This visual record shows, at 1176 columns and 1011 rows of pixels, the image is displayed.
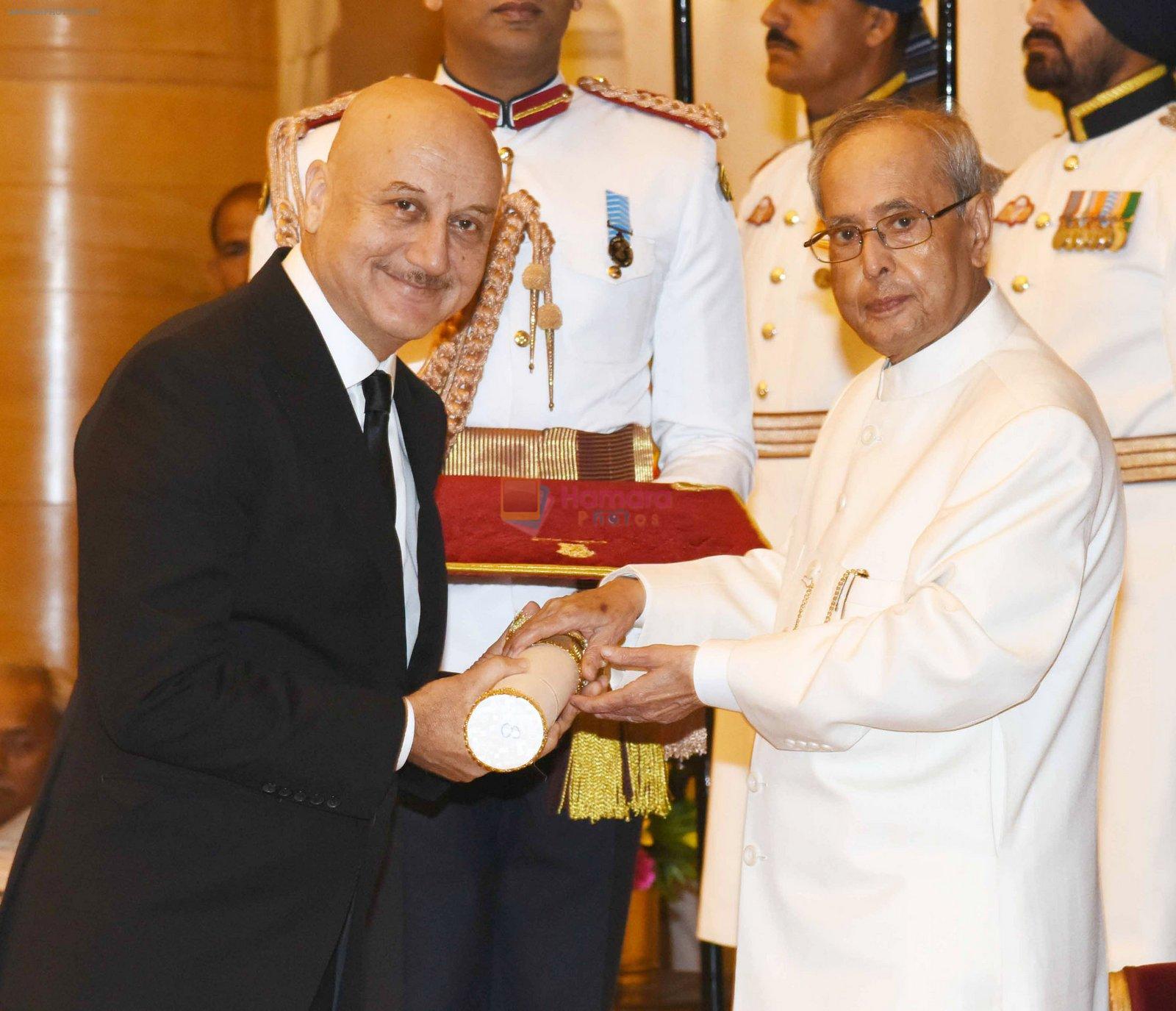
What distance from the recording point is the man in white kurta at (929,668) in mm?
2180

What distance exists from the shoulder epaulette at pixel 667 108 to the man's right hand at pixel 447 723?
4.70ft

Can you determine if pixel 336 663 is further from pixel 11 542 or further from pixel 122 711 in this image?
pixel 11 542

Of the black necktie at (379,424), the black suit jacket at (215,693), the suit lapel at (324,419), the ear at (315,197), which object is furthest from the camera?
the ear at (315,197)

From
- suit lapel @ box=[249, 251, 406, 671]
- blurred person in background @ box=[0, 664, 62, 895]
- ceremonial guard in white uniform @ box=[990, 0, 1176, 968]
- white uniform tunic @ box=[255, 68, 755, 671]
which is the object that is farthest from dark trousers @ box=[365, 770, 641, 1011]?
blurred person in background @ box=[0, 664, 62, 895]

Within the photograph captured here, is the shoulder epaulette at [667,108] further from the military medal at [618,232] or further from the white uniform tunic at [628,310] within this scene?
the military medal at [618,232]

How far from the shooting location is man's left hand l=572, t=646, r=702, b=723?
248 cm

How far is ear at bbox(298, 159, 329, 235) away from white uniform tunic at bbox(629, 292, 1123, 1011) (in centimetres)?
84

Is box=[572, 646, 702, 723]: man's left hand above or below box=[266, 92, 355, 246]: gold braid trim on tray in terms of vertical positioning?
below

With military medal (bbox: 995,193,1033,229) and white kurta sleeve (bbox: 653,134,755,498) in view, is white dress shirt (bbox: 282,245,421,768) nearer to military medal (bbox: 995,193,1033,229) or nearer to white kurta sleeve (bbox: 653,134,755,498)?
white kurta sleeve (bbox: 653,134,755,498)

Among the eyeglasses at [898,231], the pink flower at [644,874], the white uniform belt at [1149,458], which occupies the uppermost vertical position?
the eyeglasses at [898,231]

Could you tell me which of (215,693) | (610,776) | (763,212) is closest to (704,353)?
(610,776)

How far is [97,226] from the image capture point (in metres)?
4.25

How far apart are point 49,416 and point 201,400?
2398 millimetres

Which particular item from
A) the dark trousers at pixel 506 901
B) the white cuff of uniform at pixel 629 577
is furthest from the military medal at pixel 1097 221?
the dark trousers at pixel 506 901
